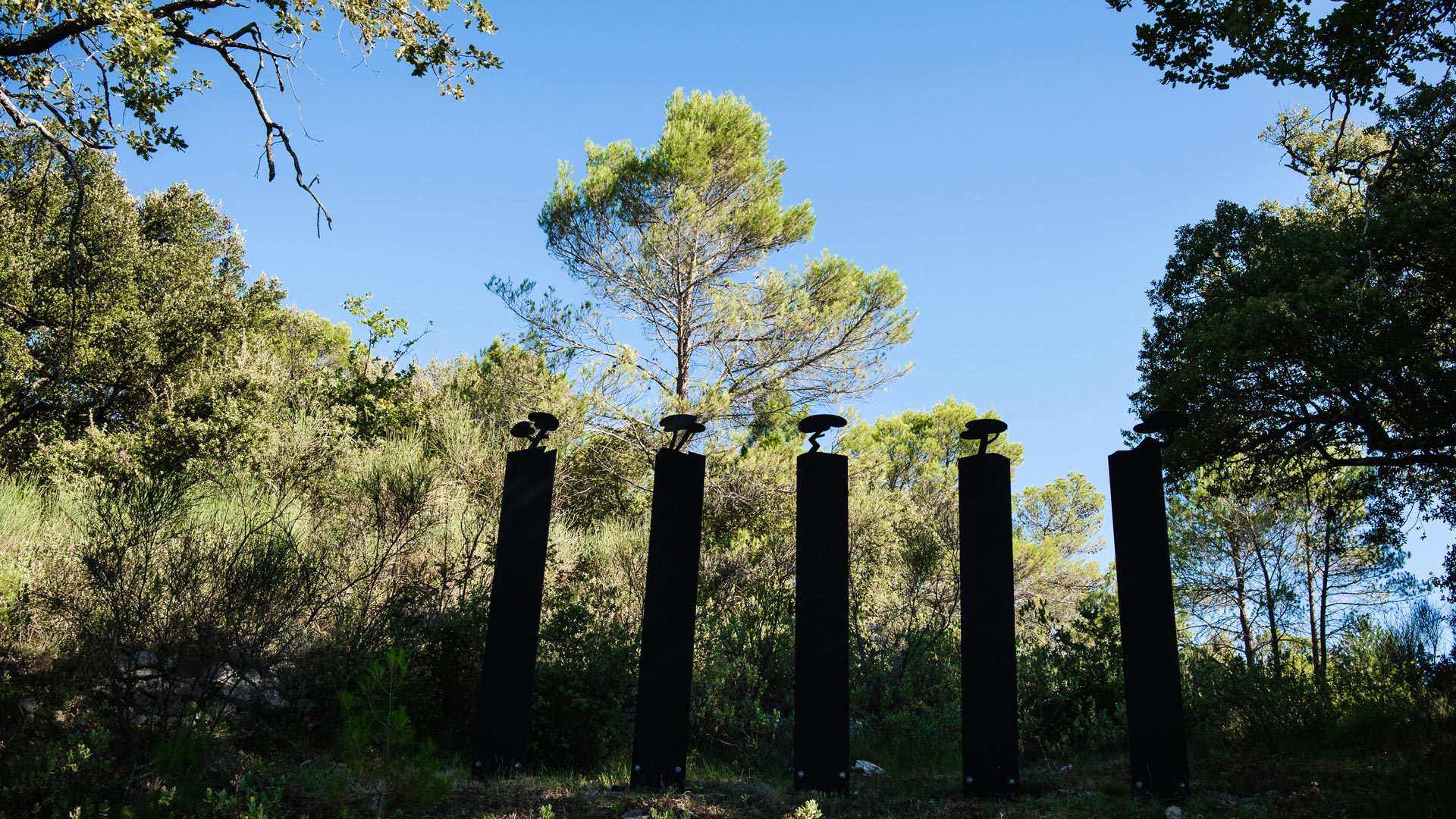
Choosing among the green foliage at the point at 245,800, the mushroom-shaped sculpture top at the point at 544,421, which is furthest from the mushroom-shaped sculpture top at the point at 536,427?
the green foliage at the point at 245,800

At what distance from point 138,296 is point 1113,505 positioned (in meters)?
15.2

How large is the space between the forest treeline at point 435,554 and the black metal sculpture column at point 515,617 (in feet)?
1.43

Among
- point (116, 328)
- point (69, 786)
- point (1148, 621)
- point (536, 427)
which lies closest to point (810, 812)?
point (1148, 621)

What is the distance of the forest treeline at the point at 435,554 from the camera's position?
5.25 metres

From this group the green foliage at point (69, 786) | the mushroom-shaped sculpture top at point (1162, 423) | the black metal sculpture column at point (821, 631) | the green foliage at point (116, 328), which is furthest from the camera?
the green foliage at point (116, 328)

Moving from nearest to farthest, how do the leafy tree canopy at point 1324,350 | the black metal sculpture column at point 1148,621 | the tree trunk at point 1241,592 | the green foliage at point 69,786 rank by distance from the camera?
the green foliage at point 69,786, the black metal sculpture column at point 1148,621, the leafy tree canopy at point 1324,350, the tree trunk at point 1241,592

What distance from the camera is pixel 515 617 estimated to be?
4.77 m

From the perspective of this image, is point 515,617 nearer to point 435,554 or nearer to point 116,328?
point 435,554

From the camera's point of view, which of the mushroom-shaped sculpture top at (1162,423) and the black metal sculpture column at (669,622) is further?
the mushroom-shaped sculpture top at (1162,423)

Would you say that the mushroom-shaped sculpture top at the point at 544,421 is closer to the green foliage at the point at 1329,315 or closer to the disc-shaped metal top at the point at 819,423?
the disc-shaped metal top at the point at 819,423

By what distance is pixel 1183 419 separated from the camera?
5.03 meters

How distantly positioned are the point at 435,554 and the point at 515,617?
128 inches

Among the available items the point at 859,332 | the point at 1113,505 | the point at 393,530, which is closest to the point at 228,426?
the point at 393,530

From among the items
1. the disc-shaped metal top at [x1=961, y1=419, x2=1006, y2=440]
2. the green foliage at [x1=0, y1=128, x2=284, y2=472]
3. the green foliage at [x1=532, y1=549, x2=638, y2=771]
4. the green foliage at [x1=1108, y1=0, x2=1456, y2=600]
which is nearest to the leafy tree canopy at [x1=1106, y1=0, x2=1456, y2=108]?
the green foliage at [x1=1108, y1=0, x2=1456, y2=600]
